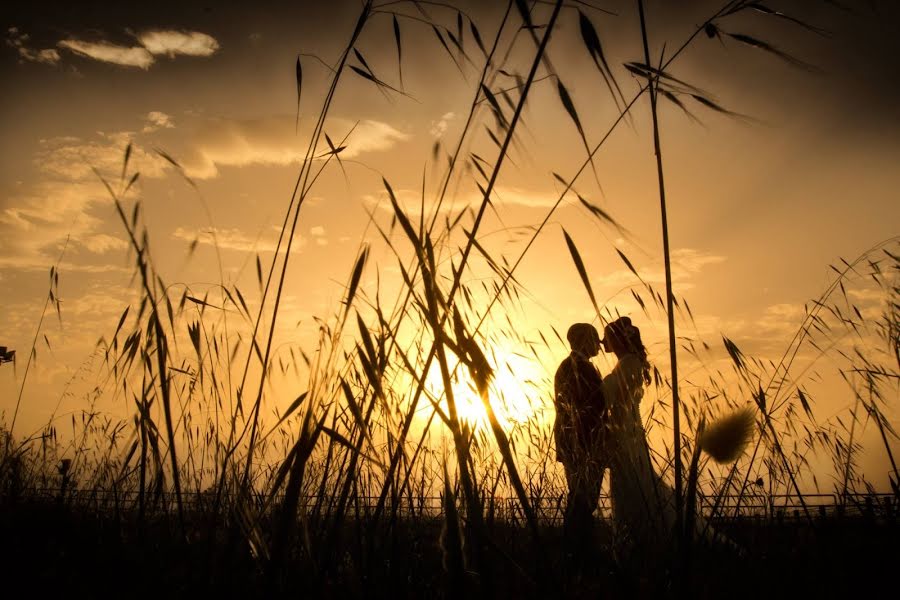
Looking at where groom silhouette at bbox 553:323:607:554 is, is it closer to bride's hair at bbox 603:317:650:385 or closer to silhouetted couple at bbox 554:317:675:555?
silhouetted couple at bbox 554:317:675:555

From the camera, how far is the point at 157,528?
223cm

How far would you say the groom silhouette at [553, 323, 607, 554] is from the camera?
7.37ft

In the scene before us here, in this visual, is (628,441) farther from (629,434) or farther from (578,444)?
(578,444)

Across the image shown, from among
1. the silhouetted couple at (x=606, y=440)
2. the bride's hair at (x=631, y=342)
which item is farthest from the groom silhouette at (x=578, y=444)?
the bride's hair at (x=631, y=342)

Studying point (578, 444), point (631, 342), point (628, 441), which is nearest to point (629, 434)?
point (628, 441)

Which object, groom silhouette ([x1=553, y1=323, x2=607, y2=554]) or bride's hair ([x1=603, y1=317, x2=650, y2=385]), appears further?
bride's hair ([x1=603, y1=317, x2=650, y2=385])

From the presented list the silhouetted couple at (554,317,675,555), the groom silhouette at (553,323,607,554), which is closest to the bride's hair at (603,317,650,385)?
the silhouetted couple at (554,317,675,555)

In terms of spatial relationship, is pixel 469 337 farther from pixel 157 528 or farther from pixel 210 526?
pixel 157 528

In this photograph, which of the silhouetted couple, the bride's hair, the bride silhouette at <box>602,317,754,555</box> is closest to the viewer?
the bride silhouette at <box>602,317,754,555</box>

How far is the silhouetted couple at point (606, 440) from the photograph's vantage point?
223cm

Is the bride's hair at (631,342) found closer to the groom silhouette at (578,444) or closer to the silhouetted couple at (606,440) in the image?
the silhouetted couple at (606,440)

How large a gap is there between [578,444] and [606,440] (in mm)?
397

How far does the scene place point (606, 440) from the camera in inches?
116

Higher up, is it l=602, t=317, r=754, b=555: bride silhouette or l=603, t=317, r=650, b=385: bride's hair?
l=603, t=317, r=650, b=385: bride's hair
